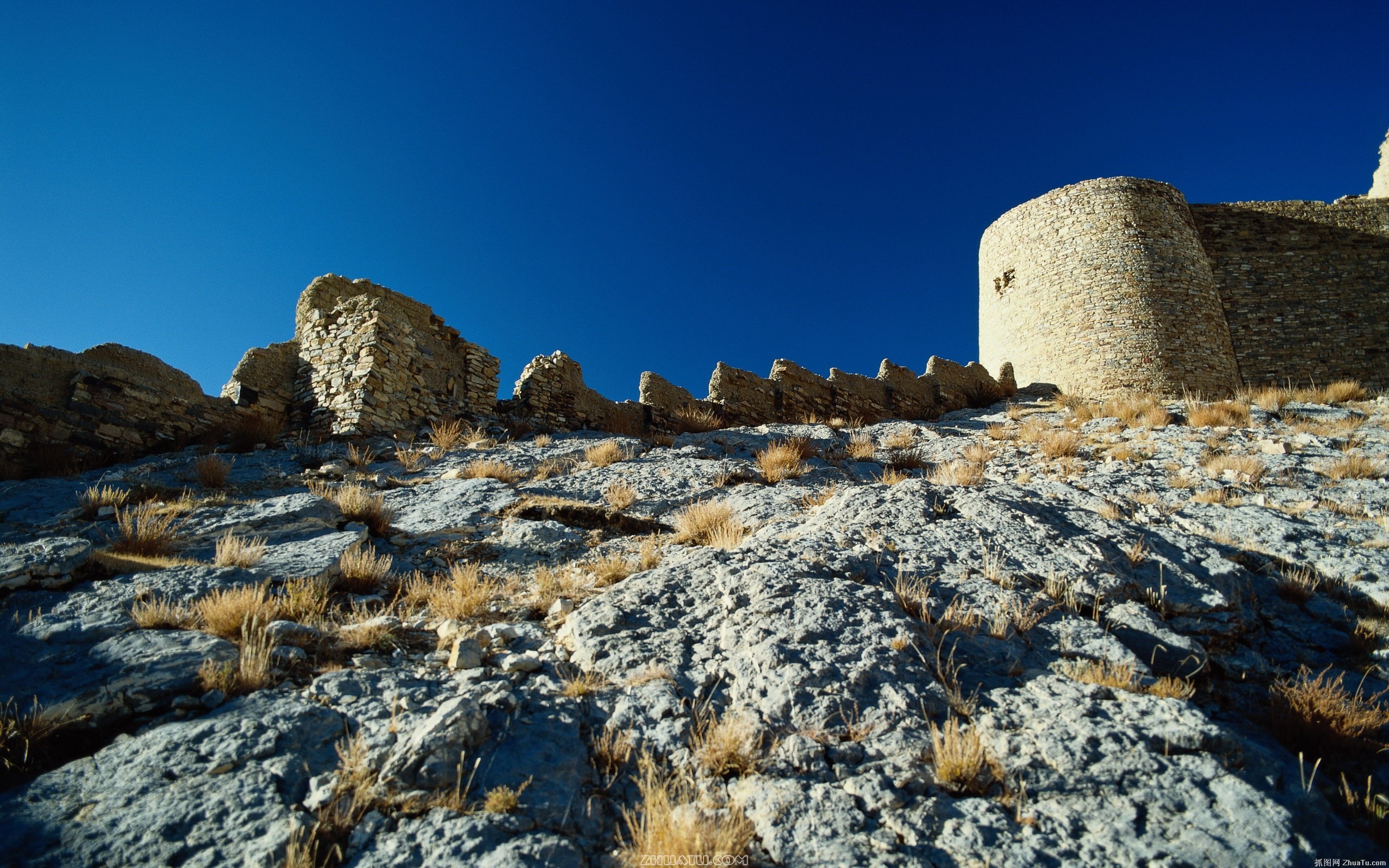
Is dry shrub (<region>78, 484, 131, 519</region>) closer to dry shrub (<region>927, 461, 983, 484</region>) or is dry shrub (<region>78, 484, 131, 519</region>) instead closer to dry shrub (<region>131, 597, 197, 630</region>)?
dry shrub (<region>131, 597, 197, 630</region>)

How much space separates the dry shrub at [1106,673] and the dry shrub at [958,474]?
3.70 meters

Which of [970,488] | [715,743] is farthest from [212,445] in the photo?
[970,488]

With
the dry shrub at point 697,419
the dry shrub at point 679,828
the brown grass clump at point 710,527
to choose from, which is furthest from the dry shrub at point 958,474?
the dry shrub at point 679,828

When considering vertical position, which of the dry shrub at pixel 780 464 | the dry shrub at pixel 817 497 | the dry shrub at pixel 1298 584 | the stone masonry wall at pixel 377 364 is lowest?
the dry shrub at pixel 1298 584

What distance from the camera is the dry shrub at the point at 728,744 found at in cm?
298

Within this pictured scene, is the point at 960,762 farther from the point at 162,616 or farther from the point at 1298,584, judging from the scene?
the point at 162,616

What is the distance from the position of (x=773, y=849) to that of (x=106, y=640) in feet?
12.4

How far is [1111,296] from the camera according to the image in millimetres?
16609

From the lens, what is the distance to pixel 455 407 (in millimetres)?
10539

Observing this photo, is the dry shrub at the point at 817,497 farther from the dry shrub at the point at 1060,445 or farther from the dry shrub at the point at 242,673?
the dry shrub at the point at 242,673

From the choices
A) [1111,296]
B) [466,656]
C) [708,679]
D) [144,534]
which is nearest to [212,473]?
[144,534]

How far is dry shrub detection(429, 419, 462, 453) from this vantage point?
9.05 m

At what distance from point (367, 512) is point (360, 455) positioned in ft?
9.35

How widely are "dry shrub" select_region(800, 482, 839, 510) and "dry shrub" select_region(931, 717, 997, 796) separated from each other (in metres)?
3.28
